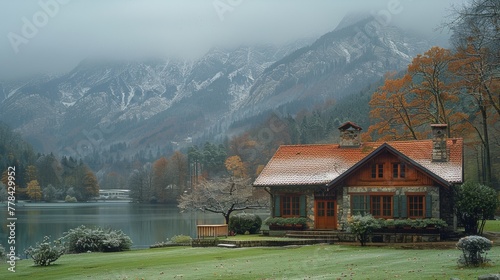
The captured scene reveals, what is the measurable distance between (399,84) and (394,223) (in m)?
17.9

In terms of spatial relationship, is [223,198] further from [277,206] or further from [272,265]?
[272,265]

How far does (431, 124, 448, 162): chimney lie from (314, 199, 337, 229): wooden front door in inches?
254

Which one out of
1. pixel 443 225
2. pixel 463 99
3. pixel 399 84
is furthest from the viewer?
pixel 463 99

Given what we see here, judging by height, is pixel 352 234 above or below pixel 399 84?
below

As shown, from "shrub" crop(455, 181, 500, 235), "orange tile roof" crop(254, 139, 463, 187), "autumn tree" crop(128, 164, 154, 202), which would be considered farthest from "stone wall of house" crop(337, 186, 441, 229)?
"autumn tree" crop(128, 164, 154, 202)

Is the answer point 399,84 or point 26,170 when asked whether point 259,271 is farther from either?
point 26,170

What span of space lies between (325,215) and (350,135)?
6.79 metres

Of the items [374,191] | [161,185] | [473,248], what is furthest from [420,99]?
[161,185]

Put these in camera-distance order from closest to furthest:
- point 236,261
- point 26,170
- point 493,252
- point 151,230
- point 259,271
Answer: point 259,271 < point 493,252 < point 236,261 < point 151,230 < point 26,170

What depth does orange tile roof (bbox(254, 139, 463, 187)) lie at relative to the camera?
123 feet

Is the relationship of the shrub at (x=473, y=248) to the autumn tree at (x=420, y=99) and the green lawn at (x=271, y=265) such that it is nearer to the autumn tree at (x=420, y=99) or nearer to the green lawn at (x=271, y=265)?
the green lawn at (x=271, y=265)

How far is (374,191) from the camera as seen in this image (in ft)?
123

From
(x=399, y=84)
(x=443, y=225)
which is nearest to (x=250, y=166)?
(x=399, y=84)

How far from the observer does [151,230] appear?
62375mm
